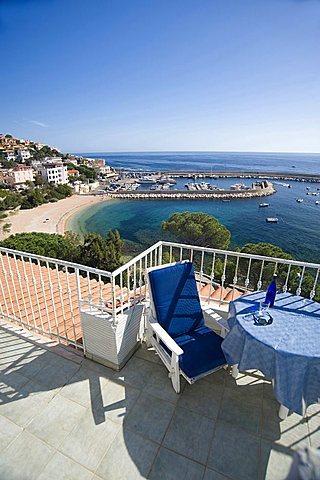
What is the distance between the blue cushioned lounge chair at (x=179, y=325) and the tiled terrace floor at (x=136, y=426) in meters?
0.31

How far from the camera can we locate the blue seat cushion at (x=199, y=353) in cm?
203

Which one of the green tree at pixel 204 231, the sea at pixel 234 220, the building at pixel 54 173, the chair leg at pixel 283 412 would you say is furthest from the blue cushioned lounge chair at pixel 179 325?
the building at pixel 54 173

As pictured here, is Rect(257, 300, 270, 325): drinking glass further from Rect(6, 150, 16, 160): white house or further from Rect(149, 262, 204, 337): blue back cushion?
Rect(6, 150, 16, 160): white house

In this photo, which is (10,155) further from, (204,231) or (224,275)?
(224,275)

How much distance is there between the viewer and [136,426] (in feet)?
6.16

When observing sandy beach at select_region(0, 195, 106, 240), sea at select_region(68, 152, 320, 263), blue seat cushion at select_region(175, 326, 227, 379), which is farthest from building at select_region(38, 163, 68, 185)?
blue seat cushion at select_region(175, 326, 227, 379)

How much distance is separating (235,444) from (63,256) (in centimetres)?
1503

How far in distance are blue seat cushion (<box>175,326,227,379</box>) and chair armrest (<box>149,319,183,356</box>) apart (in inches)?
6.1

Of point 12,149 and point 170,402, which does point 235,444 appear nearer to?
point 170,402

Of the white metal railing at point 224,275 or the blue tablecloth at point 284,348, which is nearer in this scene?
the blue tablecloth at point 284,348

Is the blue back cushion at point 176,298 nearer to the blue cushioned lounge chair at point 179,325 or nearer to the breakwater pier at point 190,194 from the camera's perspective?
the blue cushioned lounge chair at point 179,325

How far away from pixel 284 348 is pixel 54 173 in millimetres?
53759

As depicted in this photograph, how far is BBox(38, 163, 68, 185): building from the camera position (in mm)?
47438

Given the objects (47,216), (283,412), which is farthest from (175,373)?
(47,216)
